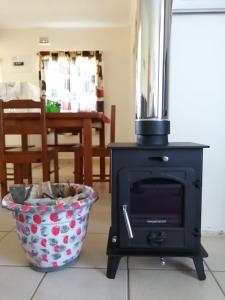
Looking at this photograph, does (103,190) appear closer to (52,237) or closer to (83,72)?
(52,237)

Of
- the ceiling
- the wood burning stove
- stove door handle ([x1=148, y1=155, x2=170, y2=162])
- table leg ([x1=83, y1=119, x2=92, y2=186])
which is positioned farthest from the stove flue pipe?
the ceiling

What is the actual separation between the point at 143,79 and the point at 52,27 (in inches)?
166

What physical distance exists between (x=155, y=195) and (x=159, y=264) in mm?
375

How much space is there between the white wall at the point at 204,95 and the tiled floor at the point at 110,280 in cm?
31

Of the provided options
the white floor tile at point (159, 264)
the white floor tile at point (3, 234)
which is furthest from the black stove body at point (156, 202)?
the white floor tile at point (3, 234)

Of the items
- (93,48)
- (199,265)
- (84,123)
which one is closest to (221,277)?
(199,265)

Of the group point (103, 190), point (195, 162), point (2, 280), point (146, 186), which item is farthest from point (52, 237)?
point (103, 190)

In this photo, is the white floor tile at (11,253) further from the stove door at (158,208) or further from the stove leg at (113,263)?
the stove door at (158,208)

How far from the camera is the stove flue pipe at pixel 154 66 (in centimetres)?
125

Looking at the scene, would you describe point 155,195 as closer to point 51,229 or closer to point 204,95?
point 51,229

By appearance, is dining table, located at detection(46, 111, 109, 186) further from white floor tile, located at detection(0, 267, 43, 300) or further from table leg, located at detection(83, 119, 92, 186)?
white floor tile, located at detection(0, 267, 43, 300)

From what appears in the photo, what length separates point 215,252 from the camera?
1.40 meters

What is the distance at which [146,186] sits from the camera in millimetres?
1185

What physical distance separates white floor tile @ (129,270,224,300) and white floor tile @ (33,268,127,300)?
58 mm
